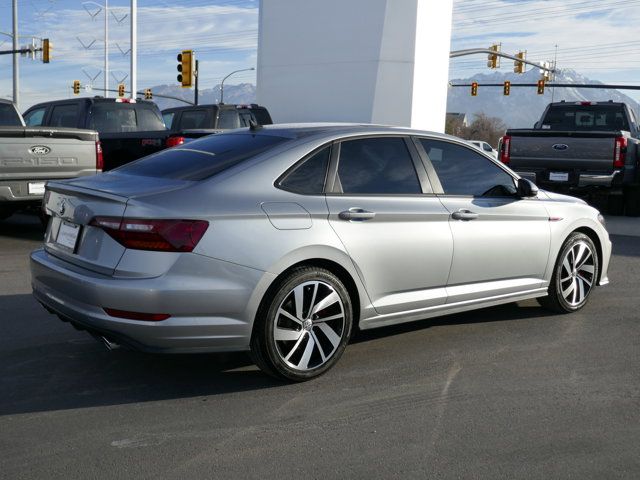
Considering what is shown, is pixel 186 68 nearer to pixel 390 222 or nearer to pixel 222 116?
pixel 222 116

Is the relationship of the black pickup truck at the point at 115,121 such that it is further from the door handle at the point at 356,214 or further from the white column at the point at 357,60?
the door handle at the point at 356,214

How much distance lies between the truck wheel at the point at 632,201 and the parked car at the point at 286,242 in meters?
9.34

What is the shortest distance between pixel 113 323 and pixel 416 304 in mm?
2083

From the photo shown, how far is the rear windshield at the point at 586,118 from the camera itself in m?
15.6

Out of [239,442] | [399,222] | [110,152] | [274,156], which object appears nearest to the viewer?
[239,442]

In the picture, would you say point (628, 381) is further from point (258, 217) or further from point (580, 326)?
point (258, 217)

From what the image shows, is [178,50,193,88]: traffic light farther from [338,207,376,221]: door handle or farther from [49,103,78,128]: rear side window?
[338,207,376,221]: door handle

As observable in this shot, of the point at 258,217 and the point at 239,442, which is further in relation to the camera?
the point at 258,217

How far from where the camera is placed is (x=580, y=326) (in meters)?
6.23

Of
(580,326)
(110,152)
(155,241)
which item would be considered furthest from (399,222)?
(110,152)

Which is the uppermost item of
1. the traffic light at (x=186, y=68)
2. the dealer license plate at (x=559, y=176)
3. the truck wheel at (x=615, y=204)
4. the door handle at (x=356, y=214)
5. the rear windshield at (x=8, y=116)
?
the traffic light at (x=186, y=68)

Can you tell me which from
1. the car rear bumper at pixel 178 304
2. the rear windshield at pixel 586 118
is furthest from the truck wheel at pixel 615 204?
the car rear bumper at pixel 178 304

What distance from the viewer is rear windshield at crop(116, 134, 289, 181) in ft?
15.6

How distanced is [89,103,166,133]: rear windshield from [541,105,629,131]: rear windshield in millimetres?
7861
